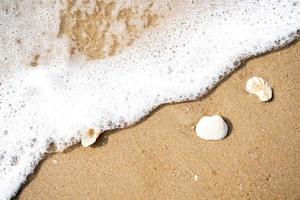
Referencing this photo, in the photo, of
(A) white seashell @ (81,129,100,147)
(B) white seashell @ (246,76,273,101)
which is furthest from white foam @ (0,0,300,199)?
(B) white seashell @ (246,76,273,101)

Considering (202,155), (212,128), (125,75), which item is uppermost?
(125,75)

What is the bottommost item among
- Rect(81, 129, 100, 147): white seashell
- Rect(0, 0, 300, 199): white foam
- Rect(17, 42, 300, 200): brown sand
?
Rect(17, 42, 300, 200): brown sand

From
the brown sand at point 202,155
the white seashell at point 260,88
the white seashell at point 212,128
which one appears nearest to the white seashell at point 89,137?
the brown sand at point 202,155

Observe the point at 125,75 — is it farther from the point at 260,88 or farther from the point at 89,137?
the point at 260,88

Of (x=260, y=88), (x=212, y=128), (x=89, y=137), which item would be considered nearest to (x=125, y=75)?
(x=89, y=137)

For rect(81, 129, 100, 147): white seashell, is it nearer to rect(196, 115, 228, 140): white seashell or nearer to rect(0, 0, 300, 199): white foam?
rect(0, 0, 300, 199): white foam

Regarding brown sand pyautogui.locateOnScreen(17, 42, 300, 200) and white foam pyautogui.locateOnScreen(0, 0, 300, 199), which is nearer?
brown sand pyautogui.locateOnScreen(17, 42, 300, 200)

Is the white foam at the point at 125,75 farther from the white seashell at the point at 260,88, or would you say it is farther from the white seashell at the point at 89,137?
the white seashell at the point at 260,88
